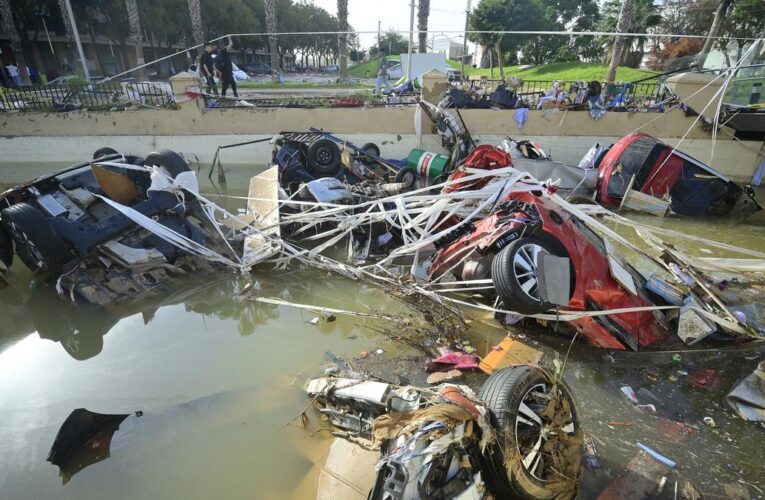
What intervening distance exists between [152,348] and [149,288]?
125cm

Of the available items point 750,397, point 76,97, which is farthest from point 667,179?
point 76,97

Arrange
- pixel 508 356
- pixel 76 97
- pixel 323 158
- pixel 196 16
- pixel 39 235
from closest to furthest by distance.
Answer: pixel 508 356 → pixel 39 235 → pixel 323 158 → pixel 76 97 → pixel 196 16

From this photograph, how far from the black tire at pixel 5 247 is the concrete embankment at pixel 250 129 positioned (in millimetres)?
6994

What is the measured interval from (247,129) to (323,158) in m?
4.50

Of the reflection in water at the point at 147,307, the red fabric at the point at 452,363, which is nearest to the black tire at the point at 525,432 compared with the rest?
the red fabric at the point at 452,363

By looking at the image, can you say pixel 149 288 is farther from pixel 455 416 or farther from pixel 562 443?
pixel 562 443

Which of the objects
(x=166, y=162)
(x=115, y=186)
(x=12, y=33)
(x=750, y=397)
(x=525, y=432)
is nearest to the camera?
(x=525, y=432)

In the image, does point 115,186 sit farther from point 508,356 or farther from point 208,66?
point 208,66

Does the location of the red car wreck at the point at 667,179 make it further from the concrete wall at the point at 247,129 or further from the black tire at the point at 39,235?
the black tire at the point at 39,235

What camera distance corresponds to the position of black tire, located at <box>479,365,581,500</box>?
2.09 meters

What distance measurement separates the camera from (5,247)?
17.9 ft

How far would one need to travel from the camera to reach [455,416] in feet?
6.59

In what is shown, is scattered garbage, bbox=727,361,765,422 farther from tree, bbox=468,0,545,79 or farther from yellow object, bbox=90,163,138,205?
tree, bbox=468,0,545,79

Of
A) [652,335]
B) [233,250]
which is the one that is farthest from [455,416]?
[233,250]
